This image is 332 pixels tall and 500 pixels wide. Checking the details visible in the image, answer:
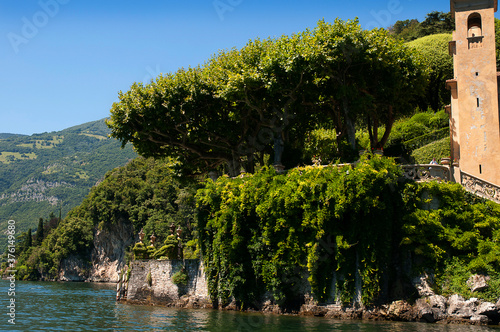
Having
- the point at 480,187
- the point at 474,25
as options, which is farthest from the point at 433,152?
the point at 480,187

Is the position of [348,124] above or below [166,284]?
above

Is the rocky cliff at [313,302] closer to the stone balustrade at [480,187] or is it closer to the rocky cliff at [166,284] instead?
the rocky cliff at [166,284]

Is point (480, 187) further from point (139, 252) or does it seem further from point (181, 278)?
point (139, 252)

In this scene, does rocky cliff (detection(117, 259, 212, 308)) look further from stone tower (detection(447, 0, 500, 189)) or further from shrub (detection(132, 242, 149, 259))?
stone tower (detection(447, 0, 500, 189))

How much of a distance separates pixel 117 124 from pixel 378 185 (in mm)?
18908

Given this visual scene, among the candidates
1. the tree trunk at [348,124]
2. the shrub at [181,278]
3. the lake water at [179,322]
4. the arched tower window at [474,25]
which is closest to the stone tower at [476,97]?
the arched tower window at [474,25]

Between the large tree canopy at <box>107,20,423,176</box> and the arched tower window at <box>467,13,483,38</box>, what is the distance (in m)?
4.36

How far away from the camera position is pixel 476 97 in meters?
28.6

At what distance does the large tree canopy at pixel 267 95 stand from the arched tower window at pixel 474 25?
436 cm

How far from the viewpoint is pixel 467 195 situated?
2462 cm

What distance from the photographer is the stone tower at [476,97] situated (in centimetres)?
2802

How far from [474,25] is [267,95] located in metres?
12.7

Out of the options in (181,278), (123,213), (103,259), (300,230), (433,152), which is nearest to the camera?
(300,230)

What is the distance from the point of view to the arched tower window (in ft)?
97.9
